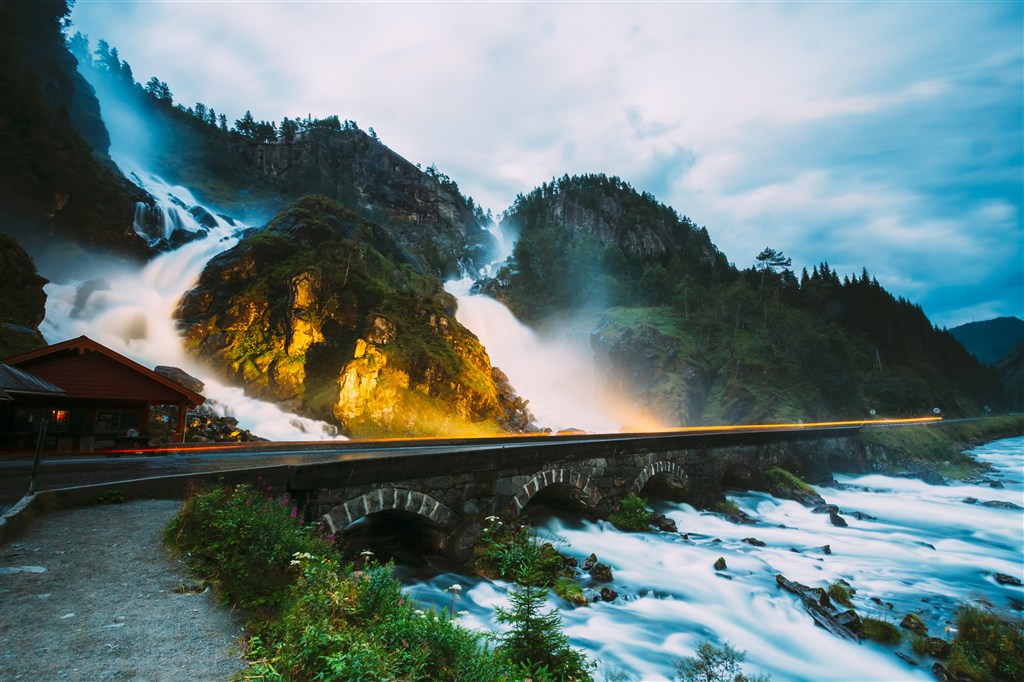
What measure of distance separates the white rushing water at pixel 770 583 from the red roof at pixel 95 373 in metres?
15.7

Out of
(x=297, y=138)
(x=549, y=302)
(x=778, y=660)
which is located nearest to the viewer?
(x=778, y=660)

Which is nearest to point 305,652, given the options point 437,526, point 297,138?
point 437,526

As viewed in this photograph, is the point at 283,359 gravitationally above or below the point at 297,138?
below

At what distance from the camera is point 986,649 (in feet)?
31.9

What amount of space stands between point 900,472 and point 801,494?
1927 centimetres

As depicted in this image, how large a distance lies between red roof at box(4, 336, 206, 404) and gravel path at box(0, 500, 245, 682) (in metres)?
14.2

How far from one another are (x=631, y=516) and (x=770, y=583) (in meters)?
5.02

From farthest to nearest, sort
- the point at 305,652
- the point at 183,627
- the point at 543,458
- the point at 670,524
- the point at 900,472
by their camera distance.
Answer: the point at 900,472, the point at 670,524, the point at 543,458, the point at 183,627, the point at 305,652

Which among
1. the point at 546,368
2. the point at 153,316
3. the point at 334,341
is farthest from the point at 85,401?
the point at 546,368

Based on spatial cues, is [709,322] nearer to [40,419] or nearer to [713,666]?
[713,666]

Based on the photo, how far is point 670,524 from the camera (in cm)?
1783

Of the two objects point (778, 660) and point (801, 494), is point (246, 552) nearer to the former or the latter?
point (778, 660)

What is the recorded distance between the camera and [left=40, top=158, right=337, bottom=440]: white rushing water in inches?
1316

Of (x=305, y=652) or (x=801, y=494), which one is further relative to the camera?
(x=801, y=494)
